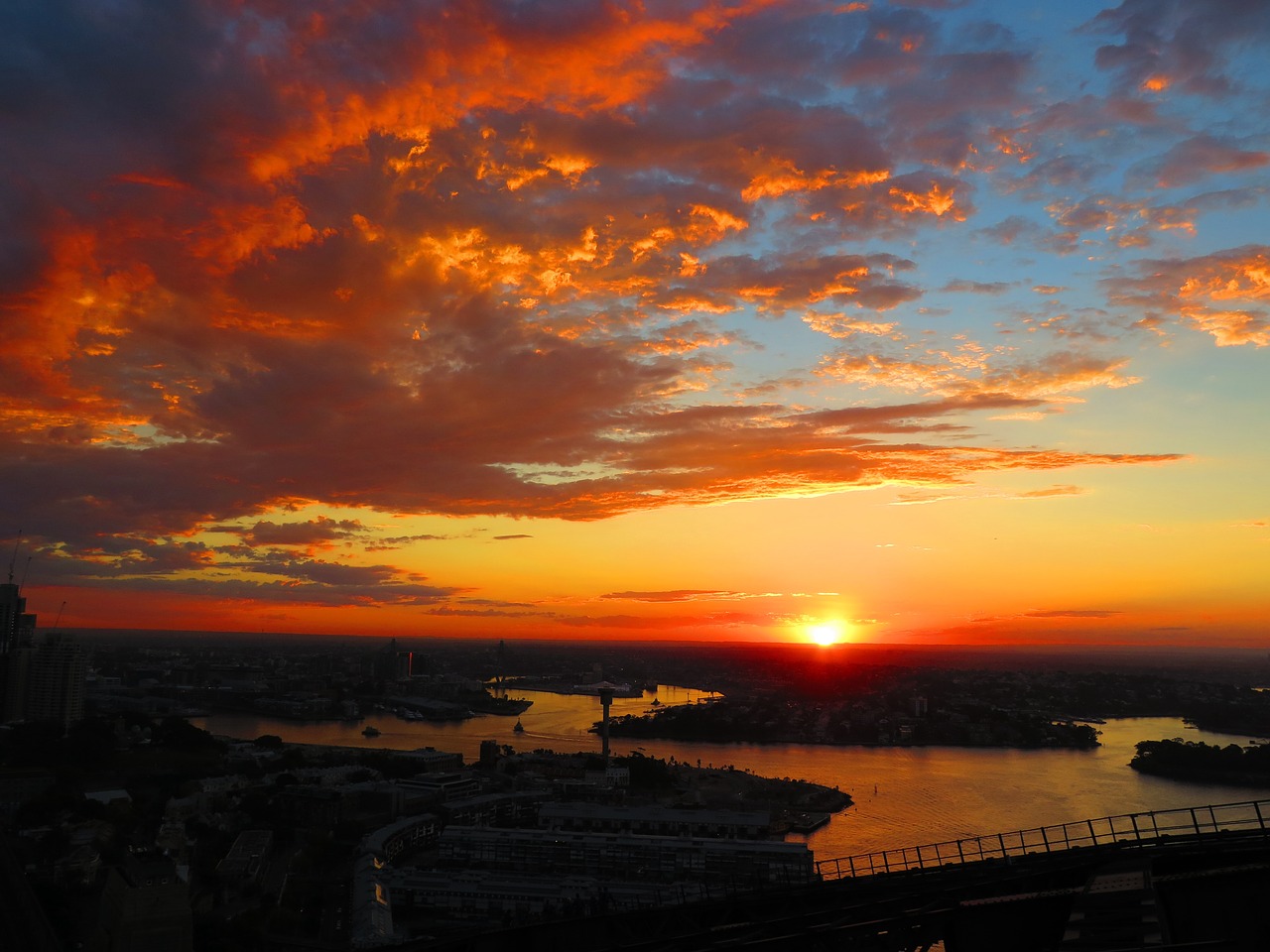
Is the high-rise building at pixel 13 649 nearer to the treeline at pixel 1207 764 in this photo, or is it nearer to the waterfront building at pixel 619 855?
the waterfront building at pixel 619 855

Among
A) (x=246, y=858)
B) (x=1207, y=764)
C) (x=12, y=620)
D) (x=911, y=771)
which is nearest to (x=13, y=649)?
(x=12, y=620)

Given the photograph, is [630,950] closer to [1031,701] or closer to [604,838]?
[604,838]

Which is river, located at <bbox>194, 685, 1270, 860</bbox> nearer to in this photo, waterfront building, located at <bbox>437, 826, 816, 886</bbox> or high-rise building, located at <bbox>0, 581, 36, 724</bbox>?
waterfront building, located at <bbox>437, 826, 816, 886</bbox>

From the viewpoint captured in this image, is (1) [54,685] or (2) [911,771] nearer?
(2) [911,771]

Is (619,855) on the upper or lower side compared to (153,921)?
lower

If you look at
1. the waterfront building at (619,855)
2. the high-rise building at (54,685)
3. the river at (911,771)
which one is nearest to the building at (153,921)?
the waterfront building at (619,855)

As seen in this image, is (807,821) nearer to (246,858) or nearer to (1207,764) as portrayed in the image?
(246,858)
